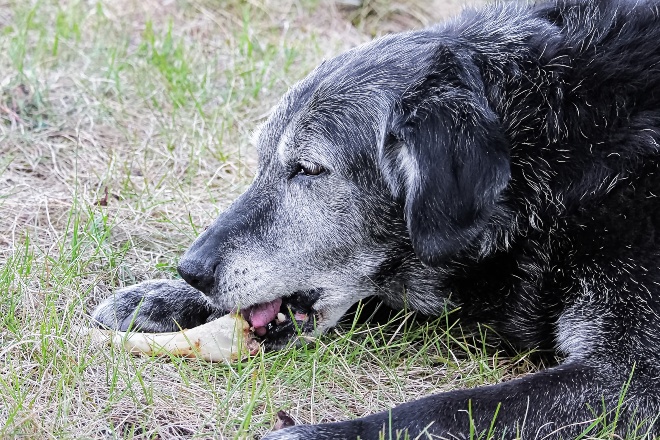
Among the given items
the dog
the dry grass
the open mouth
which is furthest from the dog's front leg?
the open mouth

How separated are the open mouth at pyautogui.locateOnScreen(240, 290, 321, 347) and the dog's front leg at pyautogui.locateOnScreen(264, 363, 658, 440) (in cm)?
72

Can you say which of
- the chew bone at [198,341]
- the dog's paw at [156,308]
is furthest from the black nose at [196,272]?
the dog's paw at [156,308]

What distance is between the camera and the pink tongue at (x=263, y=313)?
398cm

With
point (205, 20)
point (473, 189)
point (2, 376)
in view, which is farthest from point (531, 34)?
point (205, 20)

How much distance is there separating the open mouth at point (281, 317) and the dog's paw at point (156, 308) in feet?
0.94

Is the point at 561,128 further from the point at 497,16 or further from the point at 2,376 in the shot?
the point at 2,376

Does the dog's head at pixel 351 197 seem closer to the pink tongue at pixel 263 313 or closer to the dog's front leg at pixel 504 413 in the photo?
the pink tongue at pixel 263 313

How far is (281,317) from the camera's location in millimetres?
4004

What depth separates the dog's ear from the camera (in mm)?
3512

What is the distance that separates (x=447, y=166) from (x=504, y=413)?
3.12ft

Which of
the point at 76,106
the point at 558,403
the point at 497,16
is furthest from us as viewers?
the point at 76,106

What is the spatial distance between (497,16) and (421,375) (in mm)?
1670

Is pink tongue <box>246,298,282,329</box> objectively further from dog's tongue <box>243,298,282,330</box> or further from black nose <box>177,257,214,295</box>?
black nose <box>177,257,214,295</box>

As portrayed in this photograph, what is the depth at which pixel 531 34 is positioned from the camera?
157 inches
